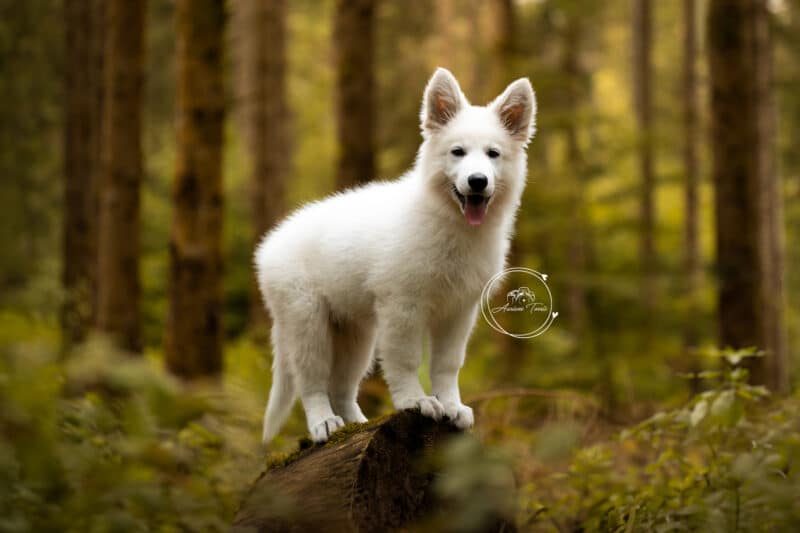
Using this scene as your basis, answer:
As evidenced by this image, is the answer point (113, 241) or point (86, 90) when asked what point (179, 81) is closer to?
point (113, 241)

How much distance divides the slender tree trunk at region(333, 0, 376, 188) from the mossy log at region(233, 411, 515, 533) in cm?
503

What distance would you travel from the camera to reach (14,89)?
1869 centimetres

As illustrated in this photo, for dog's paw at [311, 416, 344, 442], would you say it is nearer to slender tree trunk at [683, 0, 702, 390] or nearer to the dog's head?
the dog's head

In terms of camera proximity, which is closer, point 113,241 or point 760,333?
point 760,333

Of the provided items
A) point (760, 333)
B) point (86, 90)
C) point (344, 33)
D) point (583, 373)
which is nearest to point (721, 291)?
point (760, 333)

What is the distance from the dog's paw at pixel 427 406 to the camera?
4.38 m

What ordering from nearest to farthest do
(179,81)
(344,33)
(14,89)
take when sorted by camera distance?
(179,81) → (344,33) → (14,89)

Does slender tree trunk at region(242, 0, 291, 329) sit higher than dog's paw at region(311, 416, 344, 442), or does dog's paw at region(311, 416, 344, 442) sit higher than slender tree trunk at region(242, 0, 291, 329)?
slender tree trunk at region(242, 0, 291, 329)

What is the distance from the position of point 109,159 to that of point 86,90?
7700 millimetres

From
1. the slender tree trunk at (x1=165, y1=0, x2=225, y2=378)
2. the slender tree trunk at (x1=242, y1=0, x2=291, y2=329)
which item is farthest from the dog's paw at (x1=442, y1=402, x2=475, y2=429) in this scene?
the slender tree trunk at (x1=242, y1=0, x2=291, y2=329)

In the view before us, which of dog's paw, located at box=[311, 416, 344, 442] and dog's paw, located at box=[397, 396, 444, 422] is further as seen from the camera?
dog's paw, located at box=[311, 416, 344, 442]

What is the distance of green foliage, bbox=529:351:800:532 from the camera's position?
335 cm

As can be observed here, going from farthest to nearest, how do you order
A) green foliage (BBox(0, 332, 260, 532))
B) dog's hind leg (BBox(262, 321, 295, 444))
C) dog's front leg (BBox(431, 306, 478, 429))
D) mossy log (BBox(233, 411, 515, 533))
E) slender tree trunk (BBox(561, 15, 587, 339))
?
slender tree trunk (BBox(561, 15, 587, 339)) < dog's hind leg (BBox(262, 321, 295, 444)) < dog's front leg (BBox(431, 306, 478, 429)) < mossy log (BBox(233, 411, 515, 533)) < green foliage (BBox(0, 332, 260, 532))

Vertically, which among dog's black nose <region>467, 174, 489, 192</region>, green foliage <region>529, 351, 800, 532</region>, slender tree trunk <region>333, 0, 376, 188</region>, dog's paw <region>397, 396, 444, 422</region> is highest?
slender tree trunk <region>333, 0, 376, 188</region>
